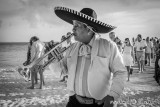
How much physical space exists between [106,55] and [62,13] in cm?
78

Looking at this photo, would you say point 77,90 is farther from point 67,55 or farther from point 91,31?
point 91,31

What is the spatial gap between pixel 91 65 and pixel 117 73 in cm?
30

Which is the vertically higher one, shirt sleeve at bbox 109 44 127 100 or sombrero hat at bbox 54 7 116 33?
sombrero hat at bbox 54 7 116 33

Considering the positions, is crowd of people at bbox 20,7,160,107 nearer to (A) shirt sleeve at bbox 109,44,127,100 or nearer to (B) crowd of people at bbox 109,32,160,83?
(A) shirt sleeve at bbox 109,44,127,100

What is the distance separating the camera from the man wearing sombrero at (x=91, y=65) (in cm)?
223

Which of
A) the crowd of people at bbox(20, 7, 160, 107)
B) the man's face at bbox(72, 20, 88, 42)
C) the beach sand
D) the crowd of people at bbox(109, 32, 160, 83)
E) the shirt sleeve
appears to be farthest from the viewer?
the crowd of people at bbox(109, 32, 160, 83)

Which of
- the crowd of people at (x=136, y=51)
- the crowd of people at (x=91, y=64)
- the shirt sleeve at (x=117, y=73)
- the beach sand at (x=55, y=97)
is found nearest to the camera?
the shirt sleeve at (x=117, y=73)

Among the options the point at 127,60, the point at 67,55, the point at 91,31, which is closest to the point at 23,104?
the point at 67,55

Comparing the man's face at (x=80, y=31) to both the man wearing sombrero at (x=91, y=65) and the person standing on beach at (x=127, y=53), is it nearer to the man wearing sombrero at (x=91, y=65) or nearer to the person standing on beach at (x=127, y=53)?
the man wearing sombrero at (x=91, y=65)

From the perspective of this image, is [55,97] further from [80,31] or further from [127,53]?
[80,31]

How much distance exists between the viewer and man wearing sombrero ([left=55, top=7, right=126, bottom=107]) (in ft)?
7.32

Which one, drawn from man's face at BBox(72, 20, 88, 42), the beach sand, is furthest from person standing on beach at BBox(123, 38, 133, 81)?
man's face at BBox(72, 20, 88, 42)

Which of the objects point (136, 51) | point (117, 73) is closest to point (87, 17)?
point (117, 73)

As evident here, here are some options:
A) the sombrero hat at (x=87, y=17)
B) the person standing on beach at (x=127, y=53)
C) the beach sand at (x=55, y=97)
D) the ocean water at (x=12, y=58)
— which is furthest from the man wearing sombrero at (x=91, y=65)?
the ocean water at (x=12, y=58)
